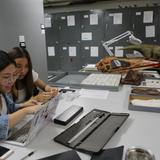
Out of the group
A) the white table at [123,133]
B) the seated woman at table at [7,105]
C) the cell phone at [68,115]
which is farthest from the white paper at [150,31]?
the seated woman at table at [7,105]

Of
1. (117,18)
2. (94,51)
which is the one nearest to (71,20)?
(94,51)

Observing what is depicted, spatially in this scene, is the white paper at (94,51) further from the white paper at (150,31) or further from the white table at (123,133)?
the white table at (123,133)

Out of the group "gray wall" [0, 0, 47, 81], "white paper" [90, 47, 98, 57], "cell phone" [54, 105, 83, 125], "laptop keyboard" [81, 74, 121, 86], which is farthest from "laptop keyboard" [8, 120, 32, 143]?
"white paper" [90, 47, 98, 57]

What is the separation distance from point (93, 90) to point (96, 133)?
0.79m

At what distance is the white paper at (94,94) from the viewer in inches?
65.6

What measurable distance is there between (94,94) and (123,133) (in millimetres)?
653

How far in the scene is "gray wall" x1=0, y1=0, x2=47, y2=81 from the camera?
264 cm

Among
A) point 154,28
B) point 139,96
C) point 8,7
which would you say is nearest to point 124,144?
point 139,96

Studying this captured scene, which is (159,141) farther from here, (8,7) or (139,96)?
(8,7)

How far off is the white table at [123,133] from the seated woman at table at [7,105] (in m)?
0.14

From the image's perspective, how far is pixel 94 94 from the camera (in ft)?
5.63

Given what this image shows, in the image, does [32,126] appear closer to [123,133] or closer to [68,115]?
[68,115]

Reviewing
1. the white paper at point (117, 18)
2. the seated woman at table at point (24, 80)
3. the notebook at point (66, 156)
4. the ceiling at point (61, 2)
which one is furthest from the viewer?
the ceiling at point (61, 2)

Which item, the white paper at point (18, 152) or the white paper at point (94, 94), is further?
the white paper at point (94, 94)
